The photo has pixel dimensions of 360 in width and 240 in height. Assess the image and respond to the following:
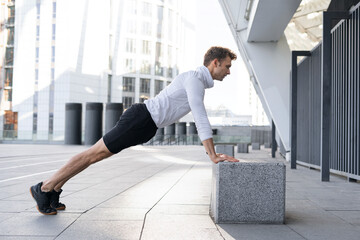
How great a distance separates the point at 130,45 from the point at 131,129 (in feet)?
219

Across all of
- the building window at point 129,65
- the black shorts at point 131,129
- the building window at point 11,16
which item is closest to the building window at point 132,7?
the building window at point 129,65

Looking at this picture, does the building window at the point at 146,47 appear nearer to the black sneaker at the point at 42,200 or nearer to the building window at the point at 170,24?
the building window at the point at 170,24

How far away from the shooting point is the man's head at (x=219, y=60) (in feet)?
13.2

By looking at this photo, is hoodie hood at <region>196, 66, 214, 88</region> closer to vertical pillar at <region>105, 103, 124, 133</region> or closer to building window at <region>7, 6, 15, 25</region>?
vertical pillar at <region>105, 103, 124, 133</region>

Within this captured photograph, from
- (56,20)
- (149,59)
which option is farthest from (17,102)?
(149,59)

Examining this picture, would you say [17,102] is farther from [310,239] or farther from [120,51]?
[310,239]

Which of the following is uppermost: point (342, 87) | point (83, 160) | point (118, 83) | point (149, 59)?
point (149, 59)

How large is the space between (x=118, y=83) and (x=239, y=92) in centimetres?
7628

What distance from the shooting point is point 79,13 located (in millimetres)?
55000

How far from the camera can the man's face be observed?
13.2ft

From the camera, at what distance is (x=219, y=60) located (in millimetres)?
4031

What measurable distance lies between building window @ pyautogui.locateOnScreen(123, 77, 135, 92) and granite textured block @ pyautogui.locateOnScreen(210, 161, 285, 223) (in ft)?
218

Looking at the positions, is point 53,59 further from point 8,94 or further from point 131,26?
point 131,26

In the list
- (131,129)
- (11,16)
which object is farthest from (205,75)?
(11,16)
